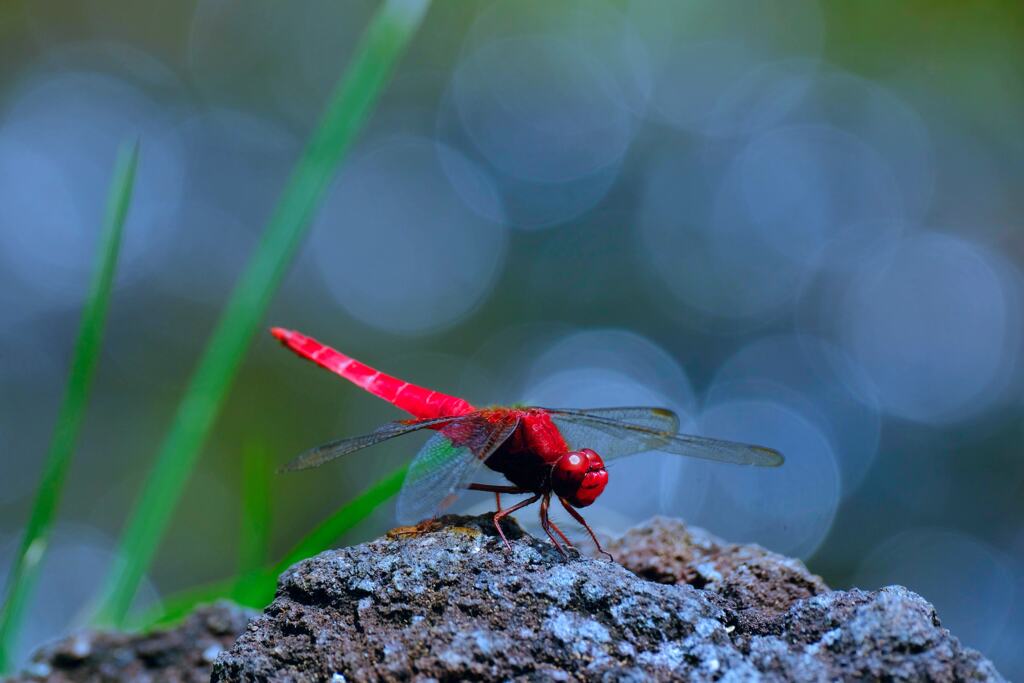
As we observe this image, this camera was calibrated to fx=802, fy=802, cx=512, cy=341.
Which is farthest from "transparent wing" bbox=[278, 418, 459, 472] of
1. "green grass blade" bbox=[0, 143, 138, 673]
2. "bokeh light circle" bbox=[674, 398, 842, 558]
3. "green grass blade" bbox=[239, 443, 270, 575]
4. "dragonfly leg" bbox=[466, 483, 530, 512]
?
"bokeh light circle" bbox=[674, 398, 842, 558]

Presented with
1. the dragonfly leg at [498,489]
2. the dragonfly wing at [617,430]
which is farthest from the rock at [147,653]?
the dragonfly wing at [617,430]

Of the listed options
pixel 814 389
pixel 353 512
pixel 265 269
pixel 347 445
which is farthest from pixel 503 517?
pixel 814 389

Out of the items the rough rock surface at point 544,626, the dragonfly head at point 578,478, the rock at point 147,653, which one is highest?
the dragonfly head at point 578,478

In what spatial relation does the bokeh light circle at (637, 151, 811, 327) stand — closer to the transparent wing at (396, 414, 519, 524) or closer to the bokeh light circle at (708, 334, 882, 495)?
the bokeh light circle at (708, 334, 882, 495)

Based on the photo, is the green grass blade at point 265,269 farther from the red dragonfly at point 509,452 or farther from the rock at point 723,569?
the rock at point 723,569

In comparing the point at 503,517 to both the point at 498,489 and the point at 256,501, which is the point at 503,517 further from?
the point at 256,501

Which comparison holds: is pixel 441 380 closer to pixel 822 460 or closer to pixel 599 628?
pixel 822 460
